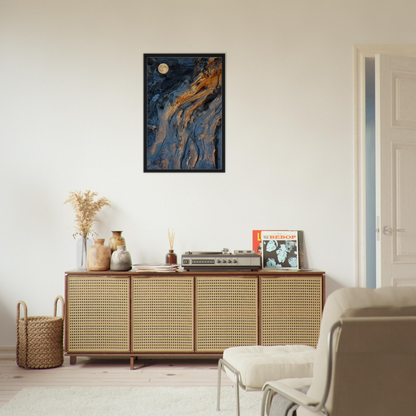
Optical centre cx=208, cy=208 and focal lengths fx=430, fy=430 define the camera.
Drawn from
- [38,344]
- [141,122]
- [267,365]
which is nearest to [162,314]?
[38,344]

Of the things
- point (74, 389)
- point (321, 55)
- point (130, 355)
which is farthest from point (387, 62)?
point (74, 389)

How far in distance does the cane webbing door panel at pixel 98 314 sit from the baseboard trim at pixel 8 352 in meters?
0.71

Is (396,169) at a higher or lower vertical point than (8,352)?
higher

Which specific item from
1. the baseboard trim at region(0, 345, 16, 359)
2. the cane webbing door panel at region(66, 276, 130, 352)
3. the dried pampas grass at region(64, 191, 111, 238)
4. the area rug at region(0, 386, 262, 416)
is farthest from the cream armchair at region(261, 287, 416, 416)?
the baseboard trim at region(0, 345, 16, 359)

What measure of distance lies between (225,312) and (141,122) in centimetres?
178

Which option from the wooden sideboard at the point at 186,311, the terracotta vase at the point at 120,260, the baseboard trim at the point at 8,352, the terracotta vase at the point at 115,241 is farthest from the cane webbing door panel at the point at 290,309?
the baseboard trim at the point at 8,352

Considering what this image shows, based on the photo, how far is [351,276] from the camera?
3732 mm

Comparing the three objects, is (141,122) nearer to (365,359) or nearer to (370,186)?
(365,359)

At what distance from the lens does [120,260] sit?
3.39 m

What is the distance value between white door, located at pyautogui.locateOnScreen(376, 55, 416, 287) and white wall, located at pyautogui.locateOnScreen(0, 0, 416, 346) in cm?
28

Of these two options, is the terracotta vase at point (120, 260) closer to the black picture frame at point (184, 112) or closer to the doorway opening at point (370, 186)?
the black picture frame at point (184, 112)

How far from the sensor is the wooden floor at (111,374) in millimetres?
2992

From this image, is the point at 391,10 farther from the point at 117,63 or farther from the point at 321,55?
the point at 117,63

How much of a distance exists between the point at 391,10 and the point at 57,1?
2.96m
